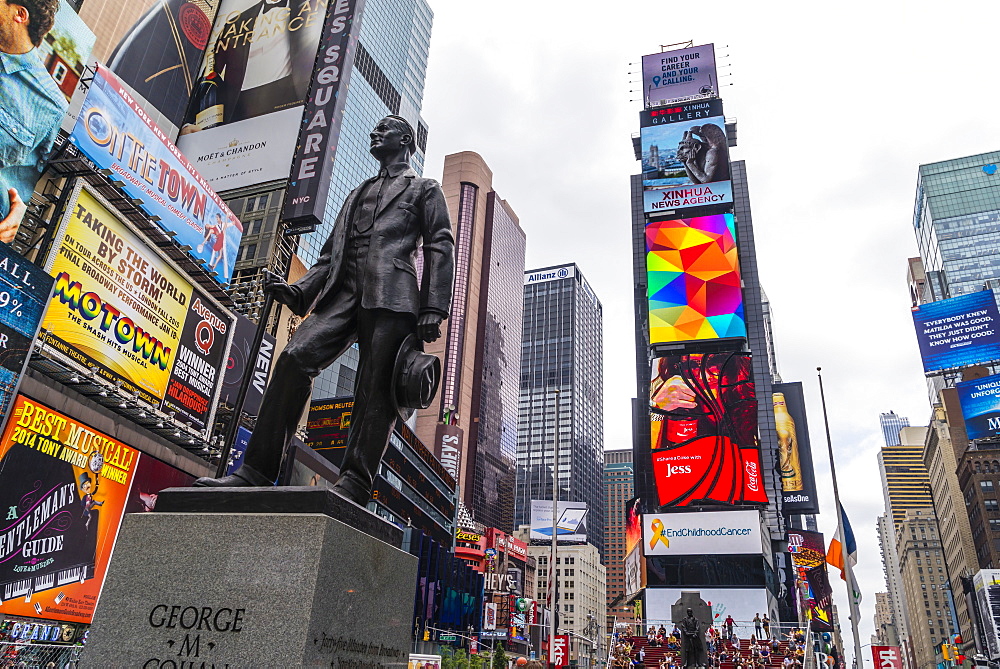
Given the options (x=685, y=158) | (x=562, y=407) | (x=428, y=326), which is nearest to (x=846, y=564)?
(x=428, y=326)

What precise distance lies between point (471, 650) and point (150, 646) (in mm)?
59841

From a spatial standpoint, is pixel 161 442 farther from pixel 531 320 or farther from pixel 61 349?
pixel 531 320

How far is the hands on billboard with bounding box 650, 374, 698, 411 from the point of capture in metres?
56.3

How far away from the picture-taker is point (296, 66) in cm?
4247

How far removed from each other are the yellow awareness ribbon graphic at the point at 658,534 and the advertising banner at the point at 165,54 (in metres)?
44.3

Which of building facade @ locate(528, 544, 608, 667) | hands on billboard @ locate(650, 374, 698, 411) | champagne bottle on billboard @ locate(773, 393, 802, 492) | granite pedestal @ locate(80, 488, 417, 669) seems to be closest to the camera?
granite pedestal @ locate(80, 488, 417, 669)

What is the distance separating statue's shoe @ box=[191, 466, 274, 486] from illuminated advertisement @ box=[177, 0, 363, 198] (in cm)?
3722

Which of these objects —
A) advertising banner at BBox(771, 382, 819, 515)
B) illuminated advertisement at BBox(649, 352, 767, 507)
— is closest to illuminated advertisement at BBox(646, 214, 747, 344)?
illuminated advertisement at BBox(649, 352, 767, 507)

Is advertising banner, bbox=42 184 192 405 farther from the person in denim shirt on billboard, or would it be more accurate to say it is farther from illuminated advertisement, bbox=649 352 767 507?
illuminated advertisement, bbox=649 352 767 507

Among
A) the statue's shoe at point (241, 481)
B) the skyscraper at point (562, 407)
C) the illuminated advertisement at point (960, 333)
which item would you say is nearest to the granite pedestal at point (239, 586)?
the statue's shoe at point (241, 481)

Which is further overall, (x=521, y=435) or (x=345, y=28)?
(x=521, y=435)

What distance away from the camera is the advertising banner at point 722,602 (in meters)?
48.1

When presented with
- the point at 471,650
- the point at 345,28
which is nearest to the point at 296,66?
the point at 345,28

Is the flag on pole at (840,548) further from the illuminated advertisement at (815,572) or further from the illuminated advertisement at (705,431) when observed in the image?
the illuminated advertisement at (815,572)
